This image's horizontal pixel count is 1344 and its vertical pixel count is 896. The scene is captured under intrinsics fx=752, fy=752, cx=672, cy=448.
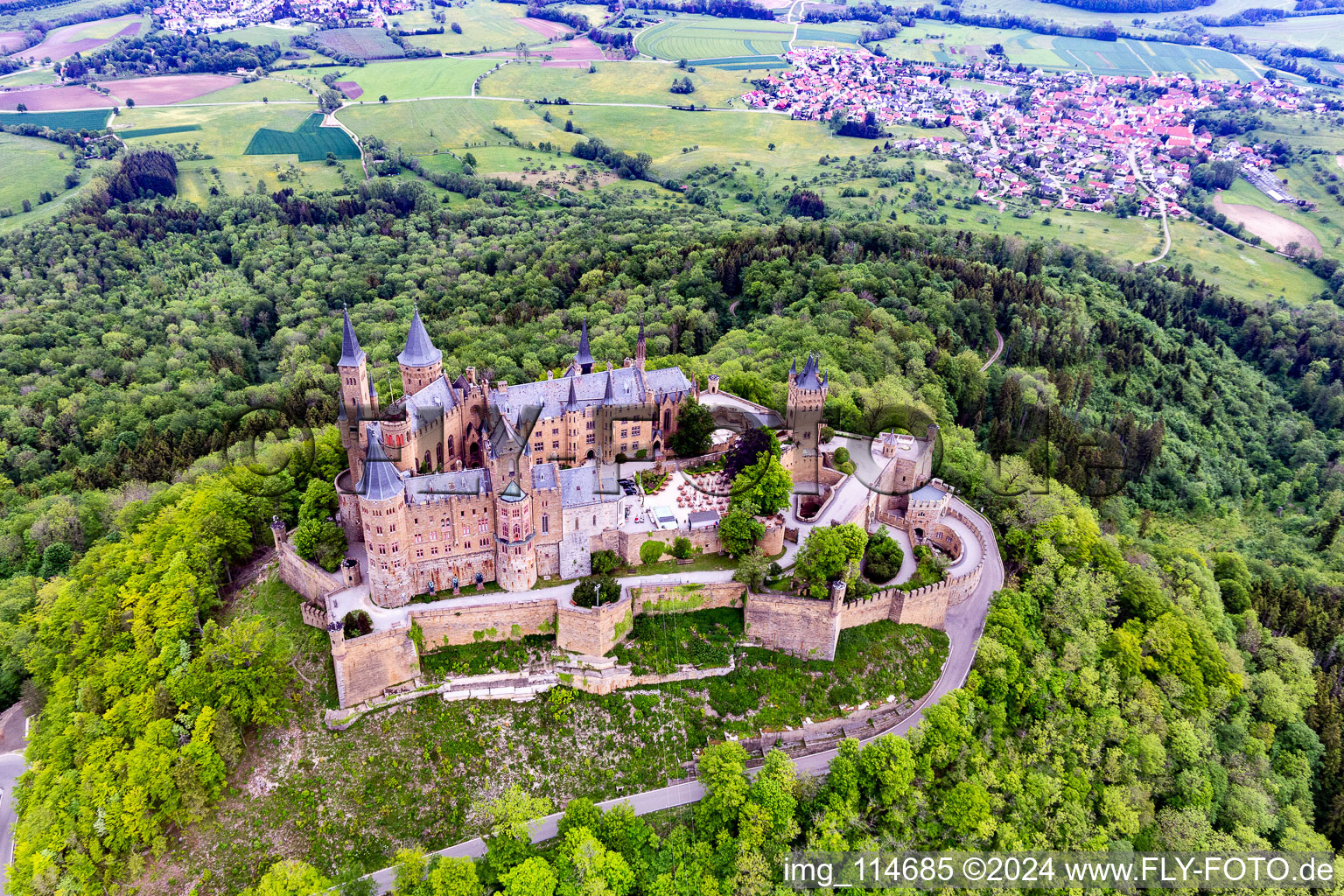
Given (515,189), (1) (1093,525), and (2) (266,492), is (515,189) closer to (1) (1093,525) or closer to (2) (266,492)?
(2) (266,492)

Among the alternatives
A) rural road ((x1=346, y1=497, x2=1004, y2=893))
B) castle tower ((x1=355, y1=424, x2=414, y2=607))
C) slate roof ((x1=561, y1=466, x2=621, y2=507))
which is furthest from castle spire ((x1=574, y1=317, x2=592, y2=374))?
rural road ((x1=346, y1=497, x2=1004, y2=893))

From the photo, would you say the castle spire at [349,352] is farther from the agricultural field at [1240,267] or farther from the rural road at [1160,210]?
the agricultural field at [1240,267]

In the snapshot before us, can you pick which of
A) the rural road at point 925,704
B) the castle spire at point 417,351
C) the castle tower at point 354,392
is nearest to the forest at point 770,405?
the rural road at point 925,704

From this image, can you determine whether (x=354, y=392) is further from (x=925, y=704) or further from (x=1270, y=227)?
(x=1270, y=227)

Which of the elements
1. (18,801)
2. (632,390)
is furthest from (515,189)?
(18,801)

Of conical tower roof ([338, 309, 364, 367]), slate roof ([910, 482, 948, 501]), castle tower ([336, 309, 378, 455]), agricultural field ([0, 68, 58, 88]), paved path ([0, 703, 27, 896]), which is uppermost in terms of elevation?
agricultural field ([0, 68, 58, 88])

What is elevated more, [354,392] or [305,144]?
[354,392]

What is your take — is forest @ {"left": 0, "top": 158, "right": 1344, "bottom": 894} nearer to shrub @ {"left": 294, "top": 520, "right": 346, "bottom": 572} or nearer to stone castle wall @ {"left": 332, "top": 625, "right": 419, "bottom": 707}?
stone castle wall @ {"left": 332, "top": 625, "right": 419, "bottom": 707}

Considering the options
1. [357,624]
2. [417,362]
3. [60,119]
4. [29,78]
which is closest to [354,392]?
[417,362]
